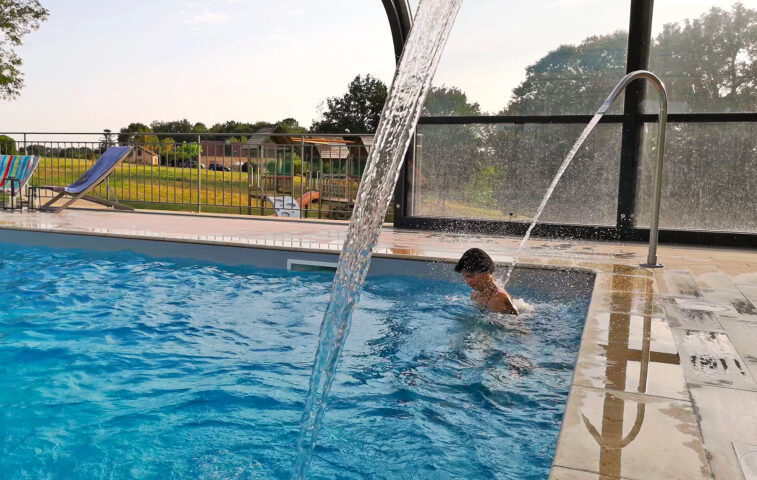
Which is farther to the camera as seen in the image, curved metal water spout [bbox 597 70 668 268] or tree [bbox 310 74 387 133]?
tree [bbox 310 74 387 133]

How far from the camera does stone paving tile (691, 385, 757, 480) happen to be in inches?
57.1

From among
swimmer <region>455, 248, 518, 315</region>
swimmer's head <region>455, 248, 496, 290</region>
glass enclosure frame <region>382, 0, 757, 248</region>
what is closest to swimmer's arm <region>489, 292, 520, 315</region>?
swimmer <region>455, 248, 518, 315</region>

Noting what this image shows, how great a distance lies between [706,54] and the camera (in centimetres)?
624

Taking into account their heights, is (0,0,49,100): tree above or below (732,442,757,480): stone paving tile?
above

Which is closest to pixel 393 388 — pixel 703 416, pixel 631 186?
pixel 703 416

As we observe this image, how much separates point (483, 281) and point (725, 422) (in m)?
2.03

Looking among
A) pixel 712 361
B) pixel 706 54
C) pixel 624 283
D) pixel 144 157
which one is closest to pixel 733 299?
pixel 624 283

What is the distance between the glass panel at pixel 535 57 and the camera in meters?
6.56

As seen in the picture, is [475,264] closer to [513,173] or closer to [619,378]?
[619,378]

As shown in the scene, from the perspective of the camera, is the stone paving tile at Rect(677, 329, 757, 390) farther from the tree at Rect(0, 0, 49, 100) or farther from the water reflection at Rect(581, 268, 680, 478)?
the tree at Rect(0, 0, 49, 100)

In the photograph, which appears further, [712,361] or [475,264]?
[475,264]

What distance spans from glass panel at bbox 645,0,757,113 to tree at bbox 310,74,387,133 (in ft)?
183

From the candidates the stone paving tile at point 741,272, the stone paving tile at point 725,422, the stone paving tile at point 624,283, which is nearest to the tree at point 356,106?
the stone paving tile at point 741,272

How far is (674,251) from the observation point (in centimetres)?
573
